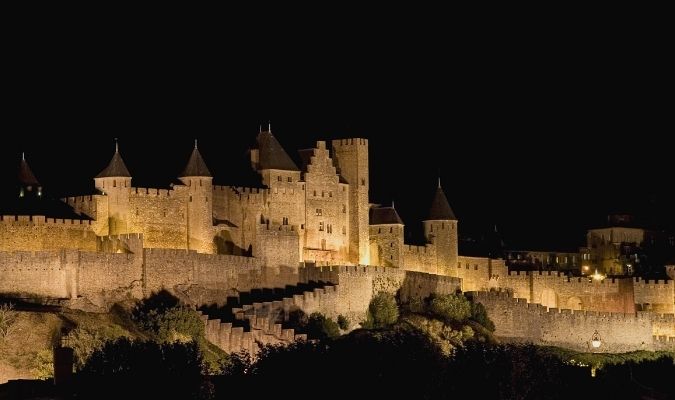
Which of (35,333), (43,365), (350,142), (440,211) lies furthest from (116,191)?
(440,211)

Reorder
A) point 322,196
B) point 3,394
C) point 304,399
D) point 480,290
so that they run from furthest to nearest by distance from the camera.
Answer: point 480,290
point 322,196
point 304,399
point 3,394

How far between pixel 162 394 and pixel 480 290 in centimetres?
4522

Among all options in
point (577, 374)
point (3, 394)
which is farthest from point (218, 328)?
point (3, 394)

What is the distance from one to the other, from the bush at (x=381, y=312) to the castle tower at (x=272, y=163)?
748cm

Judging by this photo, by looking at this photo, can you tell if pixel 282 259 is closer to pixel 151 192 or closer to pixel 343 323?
pixel 343 323

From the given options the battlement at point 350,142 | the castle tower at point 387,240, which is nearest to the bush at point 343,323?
the castle tower at point 387,240

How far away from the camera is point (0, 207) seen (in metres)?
92.6

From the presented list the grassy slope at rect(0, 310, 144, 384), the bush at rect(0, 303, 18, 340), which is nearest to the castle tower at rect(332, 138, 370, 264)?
the grassy slope at rect(0, 310, 144, 384)

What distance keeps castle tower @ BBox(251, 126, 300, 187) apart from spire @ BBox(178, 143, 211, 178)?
433 centimetres

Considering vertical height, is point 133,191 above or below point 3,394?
above

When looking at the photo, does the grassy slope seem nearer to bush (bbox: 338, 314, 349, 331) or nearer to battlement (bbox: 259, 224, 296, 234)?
battlement (bbox: 259, 224, 296, 234)

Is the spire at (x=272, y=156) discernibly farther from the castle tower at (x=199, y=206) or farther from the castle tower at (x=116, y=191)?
the castle tower at (x=116, y=191)

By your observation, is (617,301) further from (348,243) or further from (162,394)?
(162,394)

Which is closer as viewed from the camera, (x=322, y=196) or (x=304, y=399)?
(x=304, y=399)
